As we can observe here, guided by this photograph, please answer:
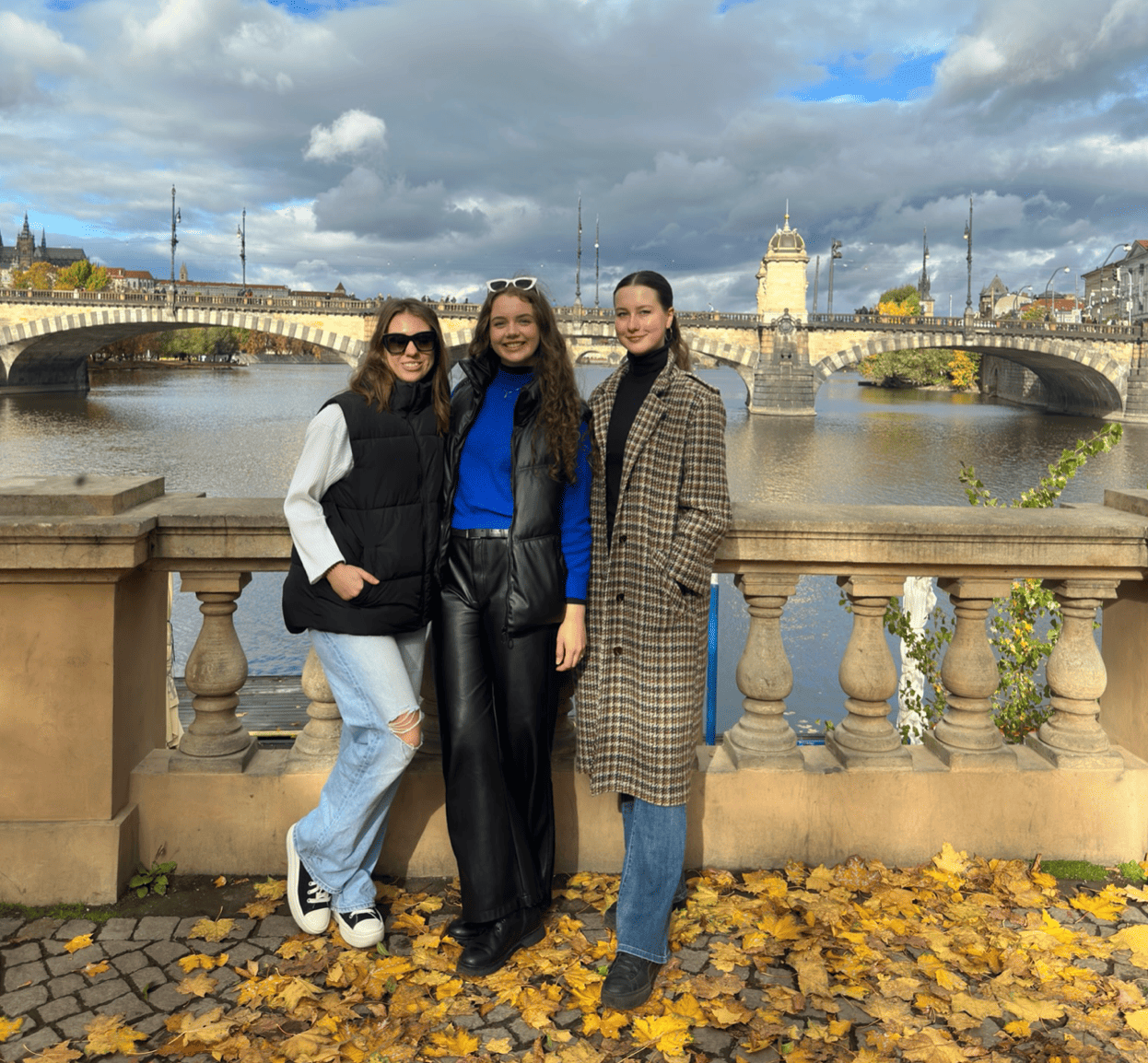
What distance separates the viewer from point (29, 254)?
14038cm

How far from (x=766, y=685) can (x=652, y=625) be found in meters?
0.72

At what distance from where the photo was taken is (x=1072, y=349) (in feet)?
169

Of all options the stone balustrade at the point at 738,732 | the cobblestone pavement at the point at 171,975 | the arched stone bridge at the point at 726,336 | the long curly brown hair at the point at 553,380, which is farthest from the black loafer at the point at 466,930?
the arched stone bridge at the point at 726,336

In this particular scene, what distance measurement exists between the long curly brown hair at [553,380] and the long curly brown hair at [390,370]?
0.32 feet

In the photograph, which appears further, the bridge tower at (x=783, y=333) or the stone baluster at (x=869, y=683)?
the bridge tower at (x=783, y=333)

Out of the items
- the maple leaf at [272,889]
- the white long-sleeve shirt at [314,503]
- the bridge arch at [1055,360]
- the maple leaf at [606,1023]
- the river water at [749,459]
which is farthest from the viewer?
the bridge arch at [1055,360]

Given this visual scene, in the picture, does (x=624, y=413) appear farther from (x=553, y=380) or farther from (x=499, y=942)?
(x=499, y=942)

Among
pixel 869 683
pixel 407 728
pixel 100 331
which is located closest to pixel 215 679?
pixel 407 728

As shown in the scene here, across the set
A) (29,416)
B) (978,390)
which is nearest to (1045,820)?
(29,416)

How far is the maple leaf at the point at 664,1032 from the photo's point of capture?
7.33 ft

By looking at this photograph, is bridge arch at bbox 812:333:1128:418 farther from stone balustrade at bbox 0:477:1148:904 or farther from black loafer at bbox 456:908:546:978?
black loafer at bbox 456:908:546:978

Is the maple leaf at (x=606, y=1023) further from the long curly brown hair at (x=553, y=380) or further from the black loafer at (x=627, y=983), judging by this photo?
the long curly brown hair at (x=553, y=380)

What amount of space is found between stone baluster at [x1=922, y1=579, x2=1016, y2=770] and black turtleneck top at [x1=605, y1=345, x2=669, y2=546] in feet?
3.81

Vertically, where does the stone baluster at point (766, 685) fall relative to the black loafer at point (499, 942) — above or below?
above
